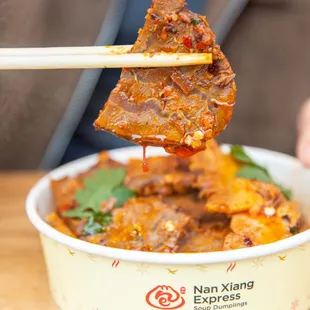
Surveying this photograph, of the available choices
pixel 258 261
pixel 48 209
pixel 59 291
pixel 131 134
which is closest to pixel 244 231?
pixel 258 261

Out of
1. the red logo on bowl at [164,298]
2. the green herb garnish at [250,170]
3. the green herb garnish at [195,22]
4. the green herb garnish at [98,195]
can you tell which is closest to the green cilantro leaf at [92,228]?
the green herb garnish at [98,195]

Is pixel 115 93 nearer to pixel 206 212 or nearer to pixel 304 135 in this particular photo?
pixel 206 212

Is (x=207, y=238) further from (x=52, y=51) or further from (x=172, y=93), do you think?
(x=52, y=51)

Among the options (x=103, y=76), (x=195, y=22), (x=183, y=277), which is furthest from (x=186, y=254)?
(x=103, y=76)

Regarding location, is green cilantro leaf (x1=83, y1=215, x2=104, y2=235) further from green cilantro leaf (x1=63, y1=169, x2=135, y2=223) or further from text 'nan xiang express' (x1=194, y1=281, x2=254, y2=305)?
text 'nan xiang express' (x1=194, y1=281, x2=254, y2=305)

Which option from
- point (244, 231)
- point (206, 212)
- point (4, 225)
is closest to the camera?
point (244, 231)

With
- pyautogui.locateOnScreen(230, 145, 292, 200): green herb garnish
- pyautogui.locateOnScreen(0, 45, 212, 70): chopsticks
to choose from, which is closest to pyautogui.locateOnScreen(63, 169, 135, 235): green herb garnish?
pyautogui.locateOnScreen(230, 145, 292, 200): green herb garnish

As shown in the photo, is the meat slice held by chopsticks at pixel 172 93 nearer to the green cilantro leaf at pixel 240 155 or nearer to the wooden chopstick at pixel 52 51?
the wooden chopstick at pixel 52 51
